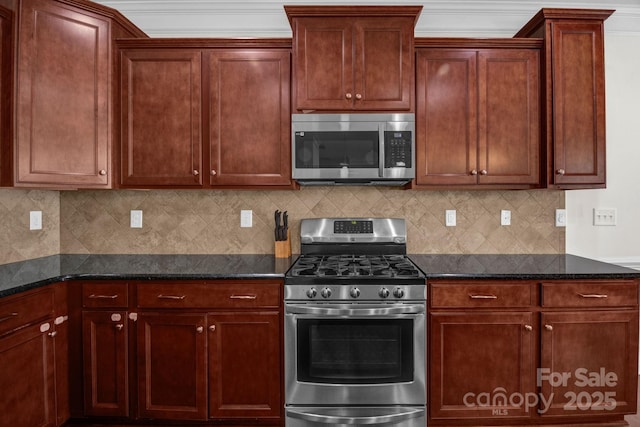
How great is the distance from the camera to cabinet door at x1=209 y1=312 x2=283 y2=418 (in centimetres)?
222

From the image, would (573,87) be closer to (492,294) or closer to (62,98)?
(492,294)

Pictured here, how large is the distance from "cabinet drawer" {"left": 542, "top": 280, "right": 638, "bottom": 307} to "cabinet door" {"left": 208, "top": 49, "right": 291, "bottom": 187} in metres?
1.69

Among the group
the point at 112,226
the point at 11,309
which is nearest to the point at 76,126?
the point at 112,226

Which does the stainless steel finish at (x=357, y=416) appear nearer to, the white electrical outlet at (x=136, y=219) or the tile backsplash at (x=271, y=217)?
the tile backsplash at (x=271, y=217)

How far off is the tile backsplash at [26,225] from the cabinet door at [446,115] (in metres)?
2.60

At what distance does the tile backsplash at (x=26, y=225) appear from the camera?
97.9 inches

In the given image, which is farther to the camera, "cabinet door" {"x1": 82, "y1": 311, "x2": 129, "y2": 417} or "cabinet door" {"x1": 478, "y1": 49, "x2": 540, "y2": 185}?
"cabinet door" {"x1": 478, "y1": 49, "x2": 540, "y2": 185}

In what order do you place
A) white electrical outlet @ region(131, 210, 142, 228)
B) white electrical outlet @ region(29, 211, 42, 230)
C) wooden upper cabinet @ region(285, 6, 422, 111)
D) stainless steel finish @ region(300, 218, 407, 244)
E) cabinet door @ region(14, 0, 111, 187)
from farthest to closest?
white electrical outlet @ region(131, 210, 142, 228)
stainless steel finish @ region(300, 218, 407, 244)
white electrical outlet @ region(29, 211, 42, 230)
wooden upper cabinet @ region(285, 6, 422, 111)
cabinet door @ region(14, 0, 111, 187)

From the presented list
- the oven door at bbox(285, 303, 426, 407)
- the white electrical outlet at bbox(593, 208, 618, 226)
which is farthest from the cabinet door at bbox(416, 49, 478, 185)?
the white electrical outlet at bbox(593, 208, 618, 226)

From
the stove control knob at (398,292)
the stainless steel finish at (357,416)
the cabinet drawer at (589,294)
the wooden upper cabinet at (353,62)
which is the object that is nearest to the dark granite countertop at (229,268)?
the cabinet drawer at (589,294)

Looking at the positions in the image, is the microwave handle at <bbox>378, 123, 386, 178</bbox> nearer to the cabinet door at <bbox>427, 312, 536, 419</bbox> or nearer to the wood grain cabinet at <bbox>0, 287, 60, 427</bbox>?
the cabinet door at <bbox>427, 312, 536, 419</bbox>

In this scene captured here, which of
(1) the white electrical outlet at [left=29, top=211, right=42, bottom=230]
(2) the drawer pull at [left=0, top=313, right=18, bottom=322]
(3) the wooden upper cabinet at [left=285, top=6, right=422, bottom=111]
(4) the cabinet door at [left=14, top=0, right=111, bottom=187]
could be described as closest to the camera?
(2) the drawer pull at [left=0, top=313, right=18, bottom=322]

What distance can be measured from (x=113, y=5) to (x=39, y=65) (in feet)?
3.51

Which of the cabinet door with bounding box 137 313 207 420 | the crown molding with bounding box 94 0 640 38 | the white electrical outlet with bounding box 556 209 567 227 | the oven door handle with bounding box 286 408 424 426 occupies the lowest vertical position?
the oven door handle with bounding box 286 408 424 426
